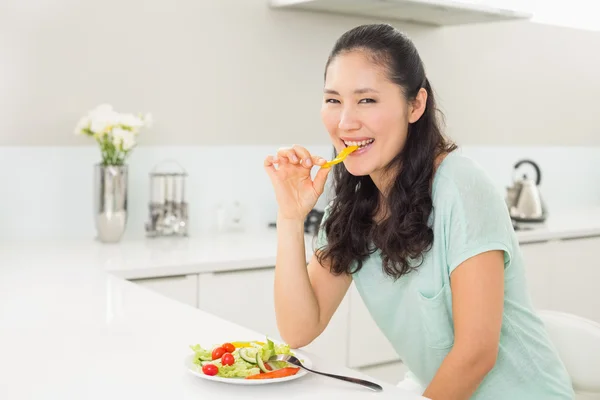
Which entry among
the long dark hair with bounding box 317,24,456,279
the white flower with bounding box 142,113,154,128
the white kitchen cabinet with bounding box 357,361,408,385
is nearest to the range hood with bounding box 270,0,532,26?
the white flower with bounding box 142,113,154,128

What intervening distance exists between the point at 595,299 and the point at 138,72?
2244mm

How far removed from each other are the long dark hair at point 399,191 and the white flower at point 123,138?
118cm

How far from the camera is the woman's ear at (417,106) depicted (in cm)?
173

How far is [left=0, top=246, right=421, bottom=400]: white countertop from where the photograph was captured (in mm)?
1289

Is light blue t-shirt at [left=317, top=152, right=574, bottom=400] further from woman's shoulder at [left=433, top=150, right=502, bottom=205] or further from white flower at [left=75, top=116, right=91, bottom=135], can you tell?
white flower at [left=75, top=116, right=91, bottom=135]

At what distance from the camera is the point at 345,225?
1.83 meters

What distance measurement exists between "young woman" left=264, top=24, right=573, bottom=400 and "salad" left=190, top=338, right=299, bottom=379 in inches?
13.3

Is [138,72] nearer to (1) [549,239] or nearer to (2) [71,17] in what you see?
(2) [71,17]

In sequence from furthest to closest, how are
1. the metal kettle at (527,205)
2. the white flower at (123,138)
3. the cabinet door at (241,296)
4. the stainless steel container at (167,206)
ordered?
the metal kettle at (527,205)
the stainless steel container at (167,206)
the white flower at (123,138)
the cabinet door at (241,296)

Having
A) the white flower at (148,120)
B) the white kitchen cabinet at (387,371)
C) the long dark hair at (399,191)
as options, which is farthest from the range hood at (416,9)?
the long dark hair at (399,191)

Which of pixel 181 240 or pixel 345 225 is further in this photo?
pixel 181 240

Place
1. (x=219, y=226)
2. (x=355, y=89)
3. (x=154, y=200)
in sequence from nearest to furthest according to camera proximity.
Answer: (x=355, y=89), (x=154, y=200), (x=219, y=226)

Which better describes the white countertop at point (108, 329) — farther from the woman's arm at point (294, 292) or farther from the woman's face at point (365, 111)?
the woman's face at point (365, 111)

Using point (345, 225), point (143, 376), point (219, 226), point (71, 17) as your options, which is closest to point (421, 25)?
point (219, 226)
